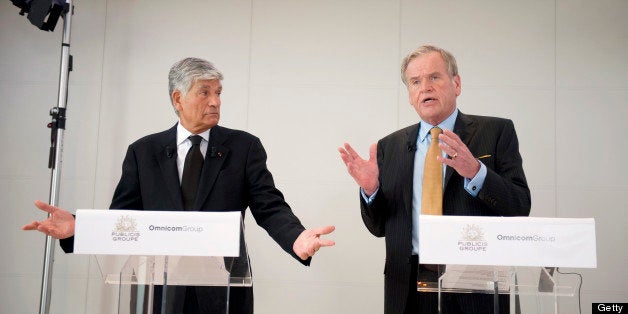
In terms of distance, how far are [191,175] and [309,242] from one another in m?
0.78

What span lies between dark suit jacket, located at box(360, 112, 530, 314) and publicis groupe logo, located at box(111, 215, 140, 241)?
3.72 feet

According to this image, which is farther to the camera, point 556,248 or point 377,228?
point 377,228

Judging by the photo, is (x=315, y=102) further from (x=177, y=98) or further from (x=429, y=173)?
(x=429, y=173)

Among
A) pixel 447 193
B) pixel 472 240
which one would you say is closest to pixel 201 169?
pixel 447 193

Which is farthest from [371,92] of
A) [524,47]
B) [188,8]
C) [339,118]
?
[188,8]

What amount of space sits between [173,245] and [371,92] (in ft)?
9.69

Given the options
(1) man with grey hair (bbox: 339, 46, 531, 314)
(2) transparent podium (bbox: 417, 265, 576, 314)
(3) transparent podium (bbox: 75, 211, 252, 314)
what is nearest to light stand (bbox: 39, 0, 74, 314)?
(1) man with grey hair (bbox: 339, 46, 531, 314)

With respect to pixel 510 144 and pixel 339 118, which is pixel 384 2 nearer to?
pixel 339 118

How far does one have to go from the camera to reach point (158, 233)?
2.21 metres

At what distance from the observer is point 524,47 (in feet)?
16.0

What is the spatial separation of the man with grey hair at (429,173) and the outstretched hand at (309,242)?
1.33 ft

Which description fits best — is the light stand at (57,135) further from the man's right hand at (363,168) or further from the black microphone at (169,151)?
the man's right hand at (363,168)

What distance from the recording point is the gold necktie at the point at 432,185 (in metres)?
2.95

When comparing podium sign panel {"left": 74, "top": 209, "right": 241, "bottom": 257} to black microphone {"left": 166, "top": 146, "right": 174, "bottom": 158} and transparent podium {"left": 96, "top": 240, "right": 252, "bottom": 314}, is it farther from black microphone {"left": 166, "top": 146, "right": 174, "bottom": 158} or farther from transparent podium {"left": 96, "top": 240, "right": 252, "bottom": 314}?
black microphone {"left": 166, "top": 146, "right": 174, "bottom": 158}
